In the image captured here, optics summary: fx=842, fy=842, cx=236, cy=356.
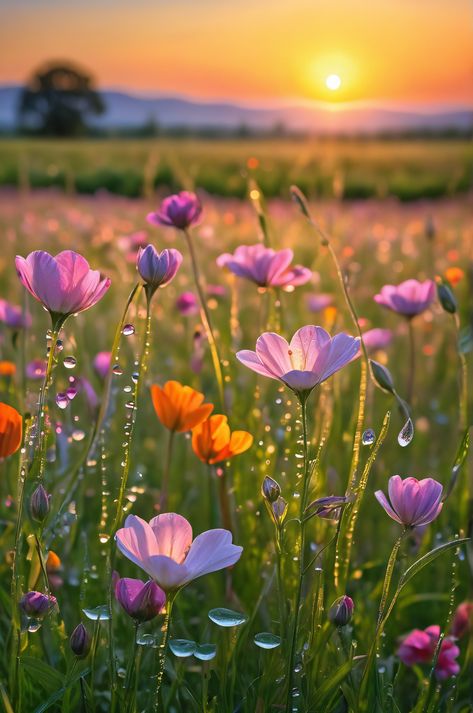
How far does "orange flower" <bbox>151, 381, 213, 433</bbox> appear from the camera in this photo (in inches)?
27.8

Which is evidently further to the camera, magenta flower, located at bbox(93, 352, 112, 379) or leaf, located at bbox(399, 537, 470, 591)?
magenta flower, located at bbox(93, 352, 112, 379)

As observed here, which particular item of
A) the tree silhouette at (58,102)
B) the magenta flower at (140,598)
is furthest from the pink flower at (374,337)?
the tree silhouette at (58,102)

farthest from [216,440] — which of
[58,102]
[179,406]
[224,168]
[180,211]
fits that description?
[58,102]

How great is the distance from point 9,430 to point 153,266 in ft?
0.55

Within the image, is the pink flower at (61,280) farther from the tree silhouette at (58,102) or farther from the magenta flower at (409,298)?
the tree silhouette at (58,102)

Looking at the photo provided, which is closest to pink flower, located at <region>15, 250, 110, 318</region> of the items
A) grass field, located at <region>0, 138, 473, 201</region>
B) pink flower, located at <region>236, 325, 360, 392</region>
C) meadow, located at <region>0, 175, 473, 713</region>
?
meadow, located at <region>0, 175, 473, 713</region>

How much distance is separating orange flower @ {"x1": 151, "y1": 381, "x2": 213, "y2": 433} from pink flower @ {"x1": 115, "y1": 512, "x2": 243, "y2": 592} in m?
0.18

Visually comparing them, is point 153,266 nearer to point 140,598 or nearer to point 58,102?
point 140,598

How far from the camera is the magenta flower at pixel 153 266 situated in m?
0.60

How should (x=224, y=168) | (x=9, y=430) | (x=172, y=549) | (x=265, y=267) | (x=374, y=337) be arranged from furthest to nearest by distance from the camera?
(x=224, y=168), (x=374, y=337), (x=265, y=267), (x=9, y=430), (x=172, y=549)

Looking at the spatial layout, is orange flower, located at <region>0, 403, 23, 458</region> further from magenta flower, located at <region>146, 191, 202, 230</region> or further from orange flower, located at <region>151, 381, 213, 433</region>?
magenta flower, located at <region>146, 191, 202, 230</region>

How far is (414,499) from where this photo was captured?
22.3 inches

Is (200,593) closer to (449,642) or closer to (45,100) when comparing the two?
(449,642)

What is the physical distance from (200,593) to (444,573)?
334 millimetres
